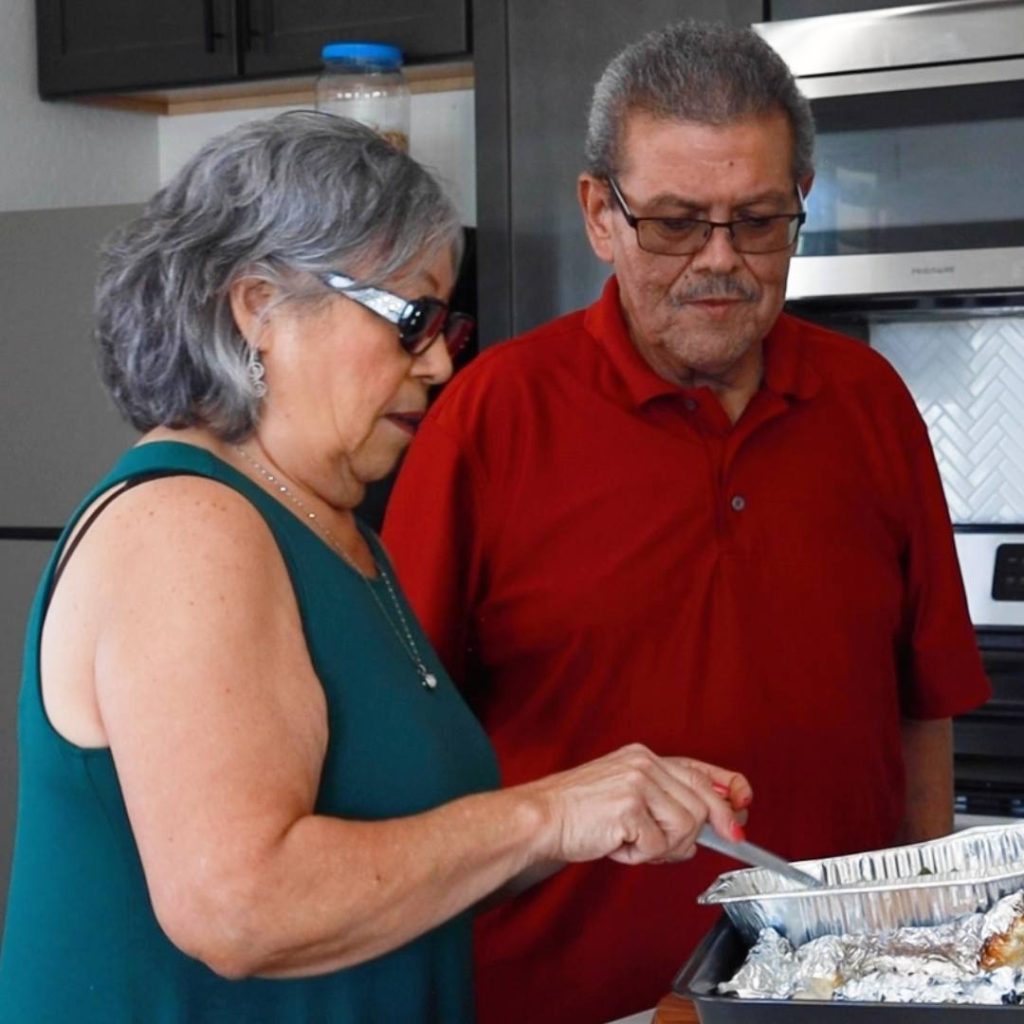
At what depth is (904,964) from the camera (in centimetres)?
109

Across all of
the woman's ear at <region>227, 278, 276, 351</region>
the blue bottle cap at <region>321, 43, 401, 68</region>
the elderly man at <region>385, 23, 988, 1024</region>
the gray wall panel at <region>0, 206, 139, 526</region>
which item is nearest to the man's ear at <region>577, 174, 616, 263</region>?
the elderly man at <region>385, 23, 988, 1024</region>

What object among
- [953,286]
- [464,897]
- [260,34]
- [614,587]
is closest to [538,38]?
[260,34]

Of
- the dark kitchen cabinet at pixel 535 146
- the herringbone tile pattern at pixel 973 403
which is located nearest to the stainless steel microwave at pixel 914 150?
the herringbone tile pattern at pixel 973 403

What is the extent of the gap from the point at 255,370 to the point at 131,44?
2089 millimetres

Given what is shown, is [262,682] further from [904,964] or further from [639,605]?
[639,605]

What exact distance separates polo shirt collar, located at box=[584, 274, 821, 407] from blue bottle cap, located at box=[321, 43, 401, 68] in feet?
3.76

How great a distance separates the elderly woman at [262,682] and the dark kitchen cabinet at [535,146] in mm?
1444

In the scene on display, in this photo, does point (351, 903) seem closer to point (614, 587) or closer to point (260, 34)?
point (614, 587)

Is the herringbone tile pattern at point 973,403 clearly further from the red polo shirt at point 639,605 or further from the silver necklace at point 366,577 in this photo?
the silver necklace at point 366,577

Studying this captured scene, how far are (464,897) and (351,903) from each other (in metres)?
0.09

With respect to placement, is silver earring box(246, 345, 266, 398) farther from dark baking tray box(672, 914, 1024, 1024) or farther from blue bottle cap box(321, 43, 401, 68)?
blue bottle cap box(321, 43, 401, 68)

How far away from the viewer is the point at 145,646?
0.97m

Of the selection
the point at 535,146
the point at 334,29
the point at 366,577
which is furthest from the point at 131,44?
the point at 366,577

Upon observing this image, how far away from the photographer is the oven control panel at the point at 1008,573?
Answer: 239cm
